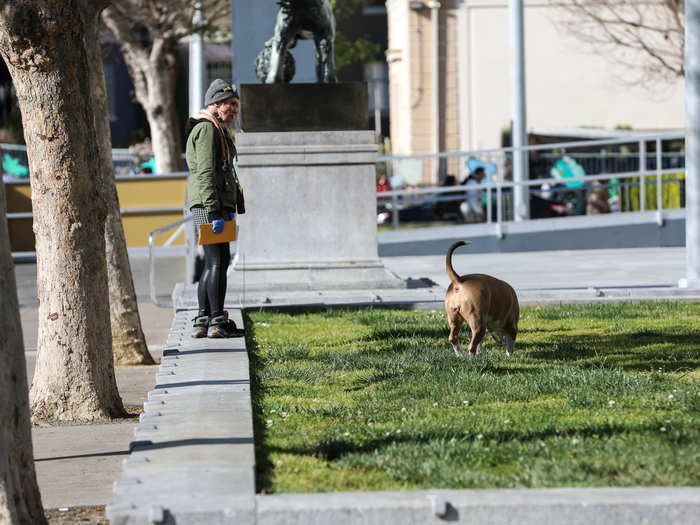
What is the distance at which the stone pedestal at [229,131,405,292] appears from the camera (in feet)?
36.7

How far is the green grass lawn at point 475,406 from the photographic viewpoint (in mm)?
4508

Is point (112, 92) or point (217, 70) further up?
point (217, 70)

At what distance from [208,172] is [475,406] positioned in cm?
288

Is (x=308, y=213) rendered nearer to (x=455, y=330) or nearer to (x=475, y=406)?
(x=455, y=330)

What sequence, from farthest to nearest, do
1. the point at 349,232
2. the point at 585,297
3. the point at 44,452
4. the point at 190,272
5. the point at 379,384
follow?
the point at 190,272 < the point at 349,232 < the point at 585,297 < the point at 379,384 < the point at 44,452

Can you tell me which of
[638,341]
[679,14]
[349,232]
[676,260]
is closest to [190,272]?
[349,232]

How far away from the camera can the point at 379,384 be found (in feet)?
21.2

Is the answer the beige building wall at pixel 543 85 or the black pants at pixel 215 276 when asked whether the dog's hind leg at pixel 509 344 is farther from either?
the beige building wall at pixel 543 85

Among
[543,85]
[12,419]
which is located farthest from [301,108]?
[543,85]

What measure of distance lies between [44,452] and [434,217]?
811 inches

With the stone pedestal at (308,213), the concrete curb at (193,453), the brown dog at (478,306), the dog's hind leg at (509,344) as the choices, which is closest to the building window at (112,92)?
the stone pedestal at (308,213)

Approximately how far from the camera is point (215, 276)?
8078 millimetres

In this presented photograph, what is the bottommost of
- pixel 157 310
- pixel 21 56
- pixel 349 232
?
pixel 157 310

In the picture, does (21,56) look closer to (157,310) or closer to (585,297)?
(585,297)
